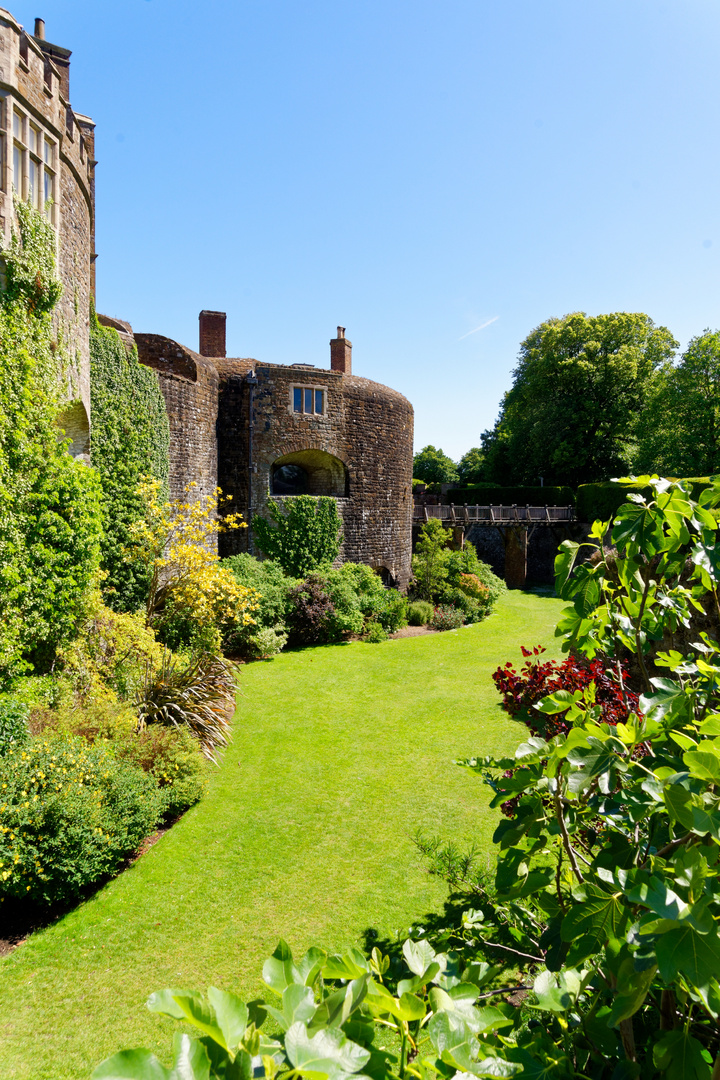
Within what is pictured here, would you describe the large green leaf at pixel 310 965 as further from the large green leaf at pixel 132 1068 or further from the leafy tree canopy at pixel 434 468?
the leafy tree canopy at pixel 434 468

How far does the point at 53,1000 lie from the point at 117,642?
512cm

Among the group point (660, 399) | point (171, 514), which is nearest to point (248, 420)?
point (171, 514)

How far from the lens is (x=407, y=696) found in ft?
37.1

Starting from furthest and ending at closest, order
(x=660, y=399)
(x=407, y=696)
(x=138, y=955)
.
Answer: (x=660, y=399) < (x=407, y=696) < (x=138, y=955)

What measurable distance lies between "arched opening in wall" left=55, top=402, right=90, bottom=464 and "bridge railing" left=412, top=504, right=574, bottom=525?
16.3 meters

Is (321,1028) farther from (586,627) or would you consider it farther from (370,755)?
(370,755)

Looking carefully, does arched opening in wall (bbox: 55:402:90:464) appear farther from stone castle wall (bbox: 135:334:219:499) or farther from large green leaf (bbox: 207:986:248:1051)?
large green leaf (bbox: 207:986:248:1051)

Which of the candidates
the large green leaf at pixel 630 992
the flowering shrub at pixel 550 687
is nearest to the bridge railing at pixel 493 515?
the flowering shrub at pixel 550 687

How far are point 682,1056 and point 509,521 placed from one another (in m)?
26.2

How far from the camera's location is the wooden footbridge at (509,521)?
2550 cm

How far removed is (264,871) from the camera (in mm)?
5848

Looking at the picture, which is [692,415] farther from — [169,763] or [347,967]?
[347,967]

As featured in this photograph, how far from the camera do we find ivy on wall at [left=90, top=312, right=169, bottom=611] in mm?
10602

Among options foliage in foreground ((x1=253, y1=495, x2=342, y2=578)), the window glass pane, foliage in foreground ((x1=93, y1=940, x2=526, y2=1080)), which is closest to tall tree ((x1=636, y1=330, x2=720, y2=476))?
foliage in foreground ((x1=253, y1=495, x2=342, y2=578))
